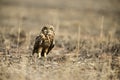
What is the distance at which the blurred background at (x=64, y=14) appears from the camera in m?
20.5

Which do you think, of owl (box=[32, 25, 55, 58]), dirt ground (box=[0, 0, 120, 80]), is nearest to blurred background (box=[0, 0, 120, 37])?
dirt ground (box=[0, 0, 120, 80])

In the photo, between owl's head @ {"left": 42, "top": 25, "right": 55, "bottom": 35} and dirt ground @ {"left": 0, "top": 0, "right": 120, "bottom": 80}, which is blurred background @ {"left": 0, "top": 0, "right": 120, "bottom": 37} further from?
owl's head @ {"left": 42, "top": 25, "right": 55, "bottom": 35}

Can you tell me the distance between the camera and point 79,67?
9938mm

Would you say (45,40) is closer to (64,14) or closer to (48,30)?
(48,30)

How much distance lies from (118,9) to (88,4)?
76.7 inches

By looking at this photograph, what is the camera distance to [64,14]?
25062mm

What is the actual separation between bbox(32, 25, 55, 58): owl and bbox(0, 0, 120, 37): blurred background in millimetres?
7310

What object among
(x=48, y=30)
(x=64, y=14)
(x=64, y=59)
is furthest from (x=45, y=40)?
(x=64, y=14)

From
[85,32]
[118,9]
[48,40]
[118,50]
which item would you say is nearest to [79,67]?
[48,40]

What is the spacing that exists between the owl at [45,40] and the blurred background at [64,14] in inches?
288

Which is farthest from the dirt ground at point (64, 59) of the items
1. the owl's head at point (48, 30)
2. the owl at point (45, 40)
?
the owl's head at point (48, 30)

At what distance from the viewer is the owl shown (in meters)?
10.7

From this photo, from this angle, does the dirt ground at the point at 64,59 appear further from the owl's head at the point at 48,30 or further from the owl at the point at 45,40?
the owl's head at the point at 48,30

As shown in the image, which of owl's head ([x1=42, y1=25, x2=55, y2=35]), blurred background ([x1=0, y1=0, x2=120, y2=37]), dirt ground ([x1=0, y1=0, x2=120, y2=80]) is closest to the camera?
dirt ground ([x1=0, y1=0, x2=120, y2=80])
